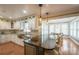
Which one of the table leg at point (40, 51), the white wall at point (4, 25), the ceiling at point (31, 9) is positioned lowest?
the table leg at point (40, 51)

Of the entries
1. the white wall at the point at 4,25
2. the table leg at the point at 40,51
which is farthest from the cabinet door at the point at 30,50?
the white wall at the point at 4,25

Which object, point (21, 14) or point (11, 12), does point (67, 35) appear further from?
point (11, 12)

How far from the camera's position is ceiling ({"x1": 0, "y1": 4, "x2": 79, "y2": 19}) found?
1.45 meters

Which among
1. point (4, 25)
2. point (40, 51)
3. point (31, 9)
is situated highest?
point (31, 9)

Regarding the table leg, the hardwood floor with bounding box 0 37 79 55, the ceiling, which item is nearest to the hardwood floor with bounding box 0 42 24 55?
the hardwood floor with bounding box 0 37 79 55

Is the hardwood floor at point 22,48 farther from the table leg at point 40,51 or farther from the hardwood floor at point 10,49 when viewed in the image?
the table leg at point 40,51

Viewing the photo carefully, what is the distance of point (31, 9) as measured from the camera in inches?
58.0

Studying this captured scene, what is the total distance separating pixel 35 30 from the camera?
59.5 inches

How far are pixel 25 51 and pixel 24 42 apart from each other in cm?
15

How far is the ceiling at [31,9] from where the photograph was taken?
57.1 inches

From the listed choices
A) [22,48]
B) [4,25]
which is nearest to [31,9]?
[4,25]

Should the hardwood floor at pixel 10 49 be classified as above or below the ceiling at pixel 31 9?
below

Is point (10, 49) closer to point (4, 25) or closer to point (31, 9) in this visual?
point (4, 25)
